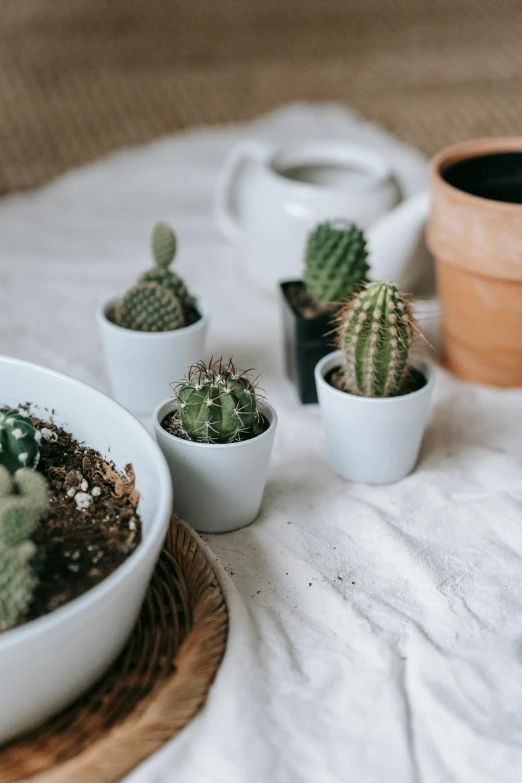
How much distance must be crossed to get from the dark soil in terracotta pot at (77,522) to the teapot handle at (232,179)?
72 cm

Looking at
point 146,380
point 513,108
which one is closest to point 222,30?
point 513,108

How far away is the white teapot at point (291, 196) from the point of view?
4.40 feet

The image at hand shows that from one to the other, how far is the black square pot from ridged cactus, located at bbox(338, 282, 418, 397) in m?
0.13

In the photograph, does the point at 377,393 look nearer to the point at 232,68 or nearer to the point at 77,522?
the point at 77,522

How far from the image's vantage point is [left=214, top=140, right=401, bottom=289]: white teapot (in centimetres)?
134

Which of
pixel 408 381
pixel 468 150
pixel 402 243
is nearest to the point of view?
pixel 408 381

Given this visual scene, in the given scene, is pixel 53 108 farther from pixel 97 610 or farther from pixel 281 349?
pixel 97 610

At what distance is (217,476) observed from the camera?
835 mm

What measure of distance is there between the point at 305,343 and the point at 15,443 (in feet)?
1.53

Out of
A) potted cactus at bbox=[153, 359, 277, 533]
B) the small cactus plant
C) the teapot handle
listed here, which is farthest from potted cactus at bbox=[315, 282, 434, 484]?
the teapot handle

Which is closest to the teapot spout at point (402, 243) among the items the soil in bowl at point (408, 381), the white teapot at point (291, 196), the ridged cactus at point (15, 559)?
the white teapot at point (291, 196)

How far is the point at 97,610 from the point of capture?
572 millimetres

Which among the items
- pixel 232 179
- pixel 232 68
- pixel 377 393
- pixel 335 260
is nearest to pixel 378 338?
pixel 377 393

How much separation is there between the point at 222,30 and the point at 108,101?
403 mm
